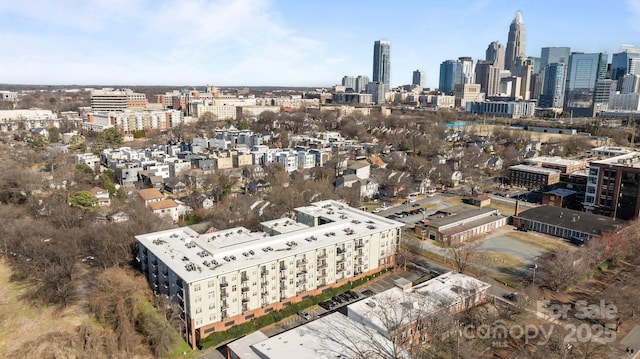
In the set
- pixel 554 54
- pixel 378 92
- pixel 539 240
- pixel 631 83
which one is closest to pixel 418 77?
pixel 554 54

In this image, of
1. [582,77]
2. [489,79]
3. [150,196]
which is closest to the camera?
[150,196]

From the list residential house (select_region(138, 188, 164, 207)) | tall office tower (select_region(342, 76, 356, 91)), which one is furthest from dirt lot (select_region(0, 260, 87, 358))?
tall office tower (select_region(342, 76, 356, 91))

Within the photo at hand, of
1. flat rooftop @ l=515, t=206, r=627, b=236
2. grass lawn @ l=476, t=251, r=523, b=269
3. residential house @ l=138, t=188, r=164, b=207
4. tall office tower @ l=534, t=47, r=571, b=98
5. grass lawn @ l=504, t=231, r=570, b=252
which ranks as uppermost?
tall office tower @ l=534, t=47, r=571, b=98

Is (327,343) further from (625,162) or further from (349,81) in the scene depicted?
(349,81)

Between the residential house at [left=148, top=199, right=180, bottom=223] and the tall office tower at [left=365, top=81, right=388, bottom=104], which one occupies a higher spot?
the tall office tower at [left=365, top=81, right=388, bottom=104]

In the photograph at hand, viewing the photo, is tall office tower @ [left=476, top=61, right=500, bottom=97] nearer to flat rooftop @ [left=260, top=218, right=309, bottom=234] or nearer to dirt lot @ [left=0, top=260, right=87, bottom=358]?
flat rooftop @ [left=260, top=218, right=309, bottom=234]

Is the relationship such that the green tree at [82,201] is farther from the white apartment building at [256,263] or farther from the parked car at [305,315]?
the parked car at [305,315]

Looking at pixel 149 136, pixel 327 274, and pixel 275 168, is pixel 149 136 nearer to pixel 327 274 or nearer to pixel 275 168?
pixel 275 168
